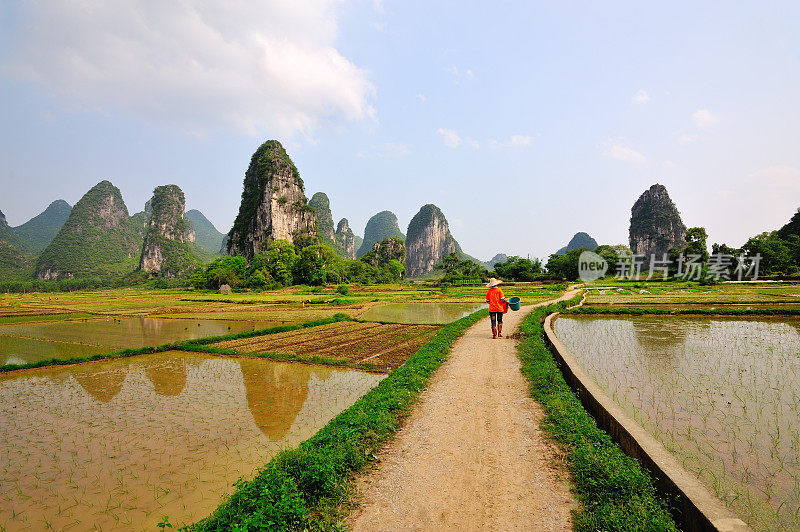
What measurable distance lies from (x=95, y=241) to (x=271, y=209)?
76.6 m

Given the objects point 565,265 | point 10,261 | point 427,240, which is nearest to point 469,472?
point 565,265

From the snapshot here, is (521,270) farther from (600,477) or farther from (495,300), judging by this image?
(600,477)

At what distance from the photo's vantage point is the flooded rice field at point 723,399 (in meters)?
3.46

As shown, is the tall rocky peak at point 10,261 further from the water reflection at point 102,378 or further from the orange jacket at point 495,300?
the orange jacket at point 495,300

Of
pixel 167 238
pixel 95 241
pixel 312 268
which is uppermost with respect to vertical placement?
pixel 167 238

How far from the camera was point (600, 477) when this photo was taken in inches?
123

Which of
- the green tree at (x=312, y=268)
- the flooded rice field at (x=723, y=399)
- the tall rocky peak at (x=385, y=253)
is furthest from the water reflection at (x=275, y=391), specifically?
the tall rocky peak at (x=385, y=253)

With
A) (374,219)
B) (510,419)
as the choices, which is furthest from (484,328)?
(374,219)

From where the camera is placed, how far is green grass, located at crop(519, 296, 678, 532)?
2.56 meters

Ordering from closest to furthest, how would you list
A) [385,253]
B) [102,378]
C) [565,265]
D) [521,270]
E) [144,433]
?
[144,433]
[102,378]
[521,270]
[565,265]
[385,253]

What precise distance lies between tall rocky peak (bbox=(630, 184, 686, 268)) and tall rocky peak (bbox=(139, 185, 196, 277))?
4856 inches

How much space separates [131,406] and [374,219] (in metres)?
178

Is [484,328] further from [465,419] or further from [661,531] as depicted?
[661,531]

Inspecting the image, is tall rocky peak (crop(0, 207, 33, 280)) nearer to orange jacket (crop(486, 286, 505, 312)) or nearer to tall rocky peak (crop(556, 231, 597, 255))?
orange jacket (crop(486, 286, 505, 312))
